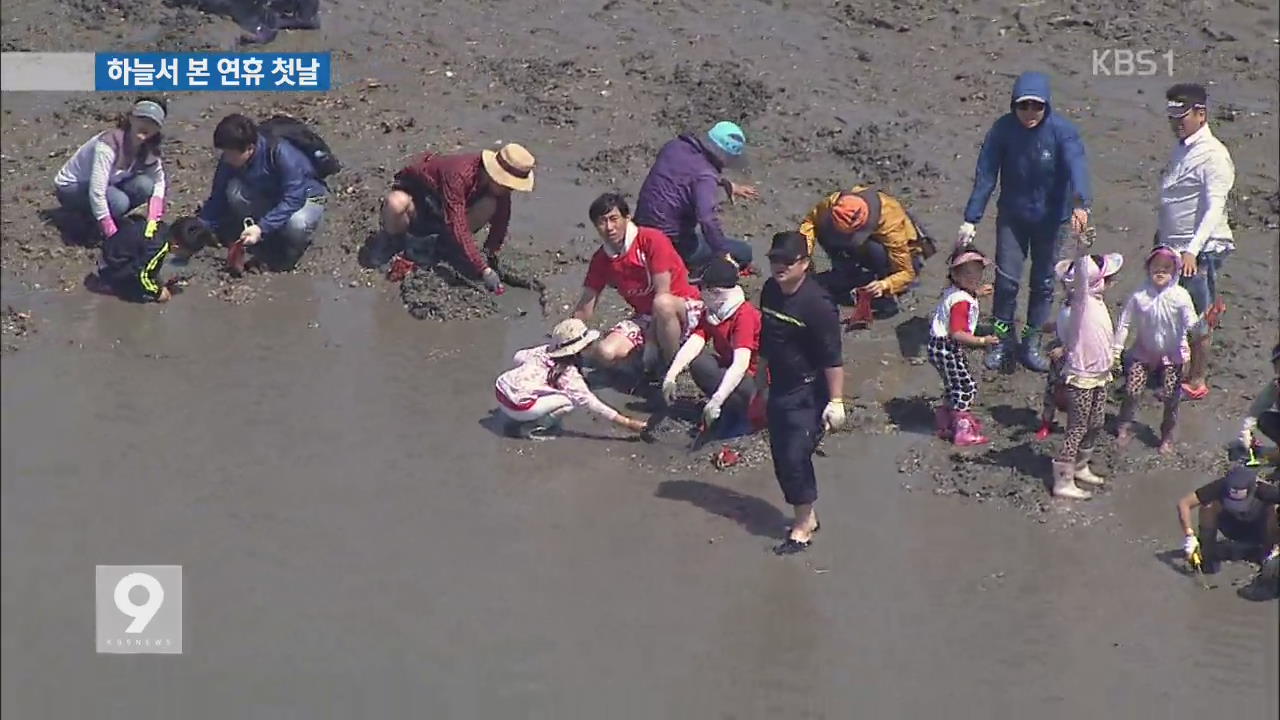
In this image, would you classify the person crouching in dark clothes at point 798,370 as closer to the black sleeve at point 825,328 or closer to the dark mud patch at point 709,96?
the black sleeve at point 825,328

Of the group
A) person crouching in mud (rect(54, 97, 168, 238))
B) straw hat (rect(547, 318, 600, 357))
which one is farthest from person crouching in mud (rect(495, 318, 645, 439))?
person crouching in mud (rect(54, 97, 168, 238))

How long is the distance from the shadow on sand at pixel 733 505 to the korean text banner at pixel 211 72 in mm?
5714

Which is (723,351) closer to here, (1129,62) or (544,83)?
(544,83)

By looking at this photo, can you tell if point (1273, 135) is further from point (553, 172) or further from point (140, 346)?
point (140, 346)

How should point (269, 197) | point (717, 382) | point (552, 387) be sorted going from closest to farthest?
point (552, 387) → point (717, 382) → point (269, 197)

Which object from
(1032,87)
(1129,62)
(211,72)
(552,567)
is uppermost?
(1129,62)

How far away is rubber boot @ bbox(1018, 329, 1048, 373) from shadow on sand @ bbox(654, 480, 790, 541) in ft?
7.07

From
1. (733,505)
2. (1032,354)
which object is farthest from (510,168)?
(1032,354)

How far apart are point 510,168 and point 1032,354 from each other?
10.6 ft

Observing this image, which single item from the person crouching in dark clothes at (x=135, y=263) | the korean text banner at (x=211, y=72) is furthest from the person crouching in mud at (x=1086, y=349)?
the korean text banner at (x=211, y=72)

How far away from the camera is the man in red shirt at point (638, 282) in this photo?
8.88m

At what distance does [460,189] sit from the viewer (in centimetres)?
1018

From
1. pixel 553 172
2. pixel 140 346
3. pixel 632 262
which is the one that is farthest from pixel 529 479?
pixel 553 172

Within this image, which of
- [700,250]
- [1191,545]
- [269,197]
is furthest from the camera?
[269,197]
